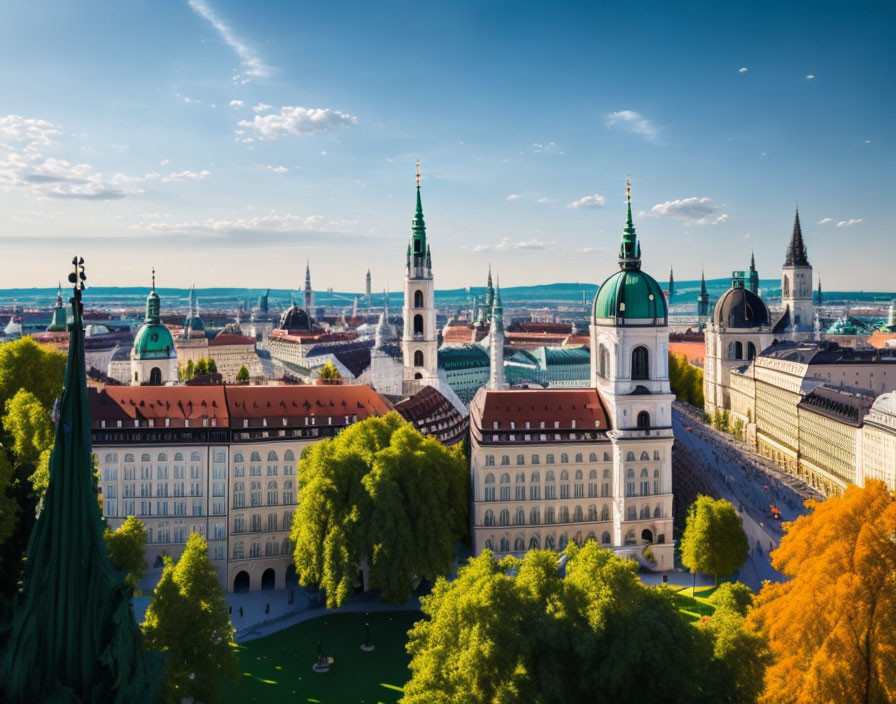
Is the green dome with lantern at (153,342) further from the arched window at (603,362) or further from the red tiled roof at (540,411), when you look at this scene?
the arched window at (603,362)

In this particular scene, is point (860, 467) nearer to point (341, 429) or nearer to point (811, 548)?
point (341, 429)

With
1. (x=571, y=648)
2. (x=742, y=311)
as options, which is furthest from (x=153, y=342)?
(x=742, y=311)

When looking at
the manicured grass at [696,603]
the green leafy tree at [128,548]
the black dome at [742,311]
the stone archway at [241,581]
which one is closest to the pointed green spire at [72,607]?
the green leafy tree at [128,548]

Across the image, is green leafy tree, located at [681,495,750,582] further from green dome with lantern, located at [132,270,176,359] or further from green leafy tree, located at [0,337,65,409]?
green dome with lantern, located at [132,270,176,359]

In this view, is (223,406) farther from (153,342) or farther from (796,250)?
(796,250)

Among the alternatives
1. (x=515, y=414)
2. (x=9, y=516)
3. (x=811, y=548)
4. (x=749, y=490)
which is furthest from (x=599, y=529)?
(x=9, y=516)

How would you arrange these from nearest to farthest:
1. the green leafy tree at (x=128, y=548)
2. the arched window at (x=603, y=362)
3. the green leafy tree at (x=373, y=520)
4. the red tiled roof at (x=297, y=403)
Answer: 1. the green leafy tree at (x=128, y=548)
2. the green leafy tree at (x=373, y=520)
3. the red tiled roof at (x=297, y=403)
4. the arched window at (x=603, y=362)

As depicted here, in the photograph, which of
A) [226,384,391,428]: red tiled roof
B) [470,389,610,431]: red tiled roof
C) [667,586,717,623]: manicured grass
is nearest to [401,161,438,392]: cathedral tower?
[226,384,391,428]: red tiled roof
